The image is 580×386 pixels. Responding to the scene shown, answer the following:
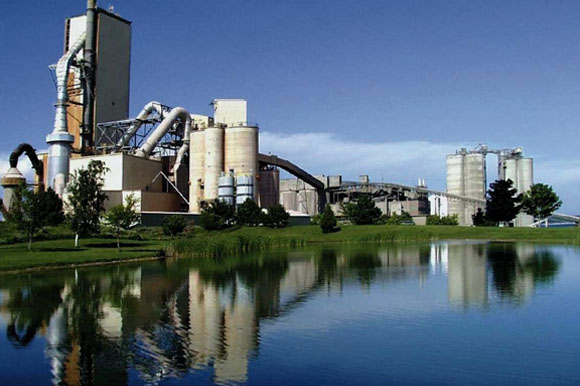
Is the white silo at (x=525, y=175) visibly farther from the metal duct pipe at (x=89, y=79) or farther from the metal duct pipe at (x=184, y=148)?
the metal duct pipe at (x=89, y=79)

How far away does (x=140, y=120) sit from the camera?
90.4 m

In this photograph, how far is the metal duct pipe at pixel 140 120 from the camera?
90.4 metres

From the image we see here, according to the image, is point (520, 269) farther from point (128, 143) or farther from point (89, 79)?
point (89, 79)

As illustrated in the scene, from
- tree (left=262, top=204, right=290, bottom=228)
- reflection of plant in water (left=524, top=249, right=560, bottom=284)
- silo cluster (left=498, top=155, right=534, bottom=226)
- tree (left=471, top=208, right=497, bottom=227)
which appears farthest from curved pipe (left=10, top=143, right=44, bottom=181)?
silo cluster (left=498, top=155, right=534, bottom=226)

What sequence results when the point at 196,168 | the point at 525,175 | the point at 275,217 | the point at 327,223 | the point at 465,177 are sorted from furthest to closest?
the point at 465,177, the point at 525,175, the point at 196,168, the point at 275,217, the point at 327,223

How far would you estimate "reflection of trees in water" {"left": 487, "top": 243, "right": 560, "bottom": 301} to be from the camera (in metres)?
28.4

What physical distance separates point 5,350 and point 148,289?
12.8 meters

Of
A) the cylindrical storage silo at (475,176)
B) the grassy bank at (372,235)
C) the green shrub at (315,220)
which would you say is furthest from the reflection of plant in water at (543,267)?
the cylindrical storage silo at (475,176)

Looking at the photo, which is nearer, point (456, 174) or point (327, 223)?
point (327, 223)

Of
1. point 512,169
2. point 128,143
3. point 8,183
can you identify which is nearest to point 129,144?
point 128,143

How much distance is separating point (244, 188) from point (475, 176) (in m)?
56.9

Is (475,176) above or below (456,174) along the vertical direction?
below

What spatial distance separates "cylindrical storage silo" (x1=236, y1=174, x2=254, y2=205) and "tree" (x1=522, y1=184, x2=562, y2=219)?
4170 centimetres

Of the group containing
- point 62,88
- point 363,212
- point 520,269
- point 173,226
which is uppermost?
point 62,88
